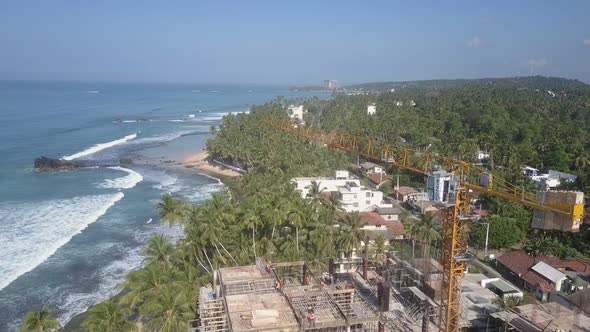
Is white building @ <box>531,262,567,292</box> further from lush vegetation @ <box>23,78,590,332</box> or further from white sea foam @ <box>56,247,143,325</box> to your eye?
white sea foam @ <box>56,247,143,325</box>

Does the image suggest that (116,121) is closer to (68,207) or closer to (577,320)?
(68,207)

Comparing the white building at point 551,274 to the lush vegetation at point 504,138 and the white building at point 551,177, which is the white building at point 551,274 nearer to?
the lush vegetation at point 504,138

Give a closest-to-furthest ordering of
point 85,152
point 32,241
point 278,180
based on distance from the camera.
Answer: point 32,241 < point 278,180 < point 85,152

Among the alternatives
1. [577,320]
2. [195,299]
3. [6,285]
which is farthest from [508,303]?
[6,285]

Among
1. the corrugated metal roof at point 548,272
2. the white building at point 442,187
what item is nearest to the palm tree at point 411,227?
the corrugated metal roof at point 548,272

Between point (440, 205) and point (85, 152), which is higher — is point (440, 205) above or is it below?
above

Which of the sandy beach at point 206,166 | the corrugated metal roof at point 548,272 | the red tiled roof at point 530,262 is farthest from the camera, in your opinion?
the sandy beach at point 206,166

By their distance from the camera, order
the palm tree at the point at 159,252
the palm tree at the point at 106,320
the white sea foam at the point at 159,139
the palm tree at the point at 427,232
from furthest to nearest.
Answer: the white sea foam at the point at 159,139, the palm tree at the point at 427,232, the palm tree at the point at 159,252, the palm tree at the point at 106,320

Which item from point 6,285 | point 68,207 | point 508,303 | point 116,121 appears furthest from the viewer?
point 116,121

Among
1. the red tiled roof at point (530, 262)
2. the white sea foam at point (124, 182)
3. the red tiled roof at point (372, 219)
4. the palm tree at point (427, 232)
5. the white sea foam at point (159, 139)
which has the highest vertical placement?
the palm tree at point (427, 232)
